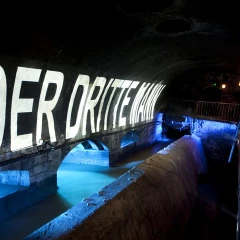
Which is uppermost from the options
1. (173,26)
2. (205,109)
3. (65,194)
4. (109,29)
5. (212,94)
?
(173,26)

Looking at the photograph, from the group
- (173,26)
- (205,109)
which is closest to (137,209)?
(173,26)

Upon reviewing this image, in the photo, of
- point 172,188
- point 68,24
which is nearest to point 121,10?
point 68,24

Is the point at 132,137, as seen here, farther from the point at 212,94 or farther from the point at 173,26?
the point at 212,94

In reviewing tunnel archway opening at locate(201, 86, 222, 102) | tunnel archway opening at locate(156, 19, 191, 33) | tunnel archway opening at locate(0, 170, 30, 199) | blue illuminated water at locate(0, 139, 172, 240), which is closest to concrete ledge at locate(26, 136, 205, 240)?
blue illuminated water at locate(0, 139, 172, 240)

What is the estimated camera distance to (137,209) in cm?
423

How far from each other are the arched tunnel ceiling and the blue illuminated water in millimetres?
3999

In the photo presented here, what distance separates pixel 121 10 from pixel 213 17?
2.14 meters

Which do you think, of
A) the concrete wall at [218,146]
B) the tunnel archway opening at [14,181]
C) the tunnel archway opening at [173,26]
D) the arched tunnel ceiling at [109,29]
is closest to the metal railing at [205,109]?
the concrete wall at [218,146]

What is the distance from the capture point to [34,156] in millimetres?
6070

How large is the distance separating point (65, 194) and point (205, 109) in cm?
1322

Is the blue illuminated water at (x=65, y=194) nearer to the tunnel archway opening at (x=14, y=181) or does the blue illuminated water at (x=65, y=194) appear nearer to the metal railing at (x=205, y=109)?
the tunnel archway opening at (x=14, y=181)

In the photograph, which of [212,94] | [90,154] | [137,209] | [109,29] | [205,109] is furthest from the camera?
[212,94]

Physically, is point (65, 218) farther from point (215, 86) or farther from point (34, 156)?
point (215, 86)

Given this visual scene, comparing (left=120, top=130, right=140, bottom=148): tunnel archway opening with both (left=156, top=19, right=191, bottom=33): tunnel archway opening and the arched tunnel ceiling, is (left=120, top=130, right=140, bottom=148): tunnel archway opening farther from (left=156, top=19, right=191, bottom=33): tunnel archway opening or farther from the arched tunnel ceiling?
(left=156, top=19, right=191, bottom=33): tunnel archway opening
